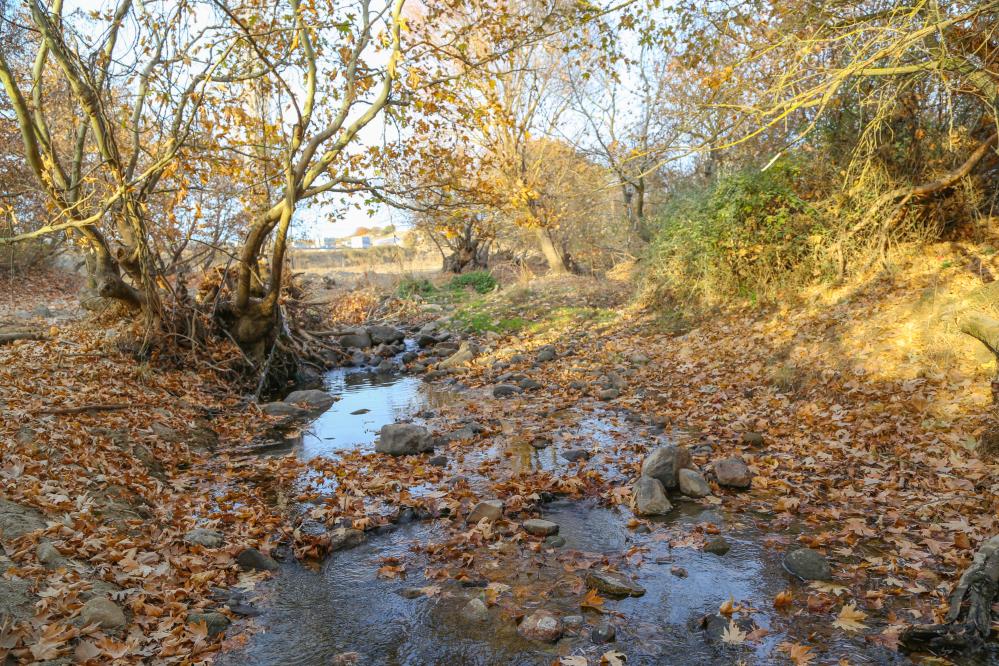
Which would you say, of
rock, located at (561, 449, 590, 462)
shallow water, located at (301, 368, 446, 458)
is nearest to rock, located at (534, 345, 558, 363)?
shallow water, located at (301, 368, 446, 458)

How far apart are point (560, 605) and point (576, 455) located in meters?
3.14

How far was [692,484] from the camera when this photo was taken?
19.9ft

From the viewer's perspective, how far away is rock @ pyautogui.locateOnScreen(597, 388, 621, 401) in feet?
32.9

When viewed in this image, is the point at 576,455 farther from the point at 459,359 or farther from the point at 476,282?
the point at 476,282

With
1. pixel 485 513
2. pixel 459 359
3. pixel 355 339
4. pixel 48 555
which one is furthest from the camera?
pixel 355 339

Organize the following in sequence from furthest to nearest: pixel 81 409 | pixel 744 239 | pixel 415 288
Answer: pixel 415 288, pixel 744 239, pixel 81 409

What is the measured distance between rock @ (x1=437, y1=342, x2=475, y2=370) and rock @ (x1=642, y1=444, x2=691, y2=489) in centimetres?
774

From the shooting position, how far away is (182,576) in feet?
15.0

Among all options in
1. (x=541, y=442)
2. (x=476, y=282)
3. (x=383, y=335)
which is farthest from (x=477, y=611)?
(x=476, y=282)

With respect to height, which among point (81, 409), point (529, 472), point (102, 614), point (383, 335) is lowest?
point (529, 472)

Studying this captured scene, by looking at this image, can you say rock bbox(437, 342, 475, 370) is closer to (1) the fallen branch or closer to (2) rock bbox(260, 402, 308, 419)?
(2) rock bbox(260, 402, 308, 419)

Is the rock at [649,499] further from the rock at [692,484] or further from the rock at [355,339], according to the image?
the rock at [355,339]

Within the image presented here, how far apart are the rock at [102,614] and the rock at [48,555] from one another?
0.56 meters

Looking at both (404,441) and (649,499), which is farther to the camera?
(404,441)
